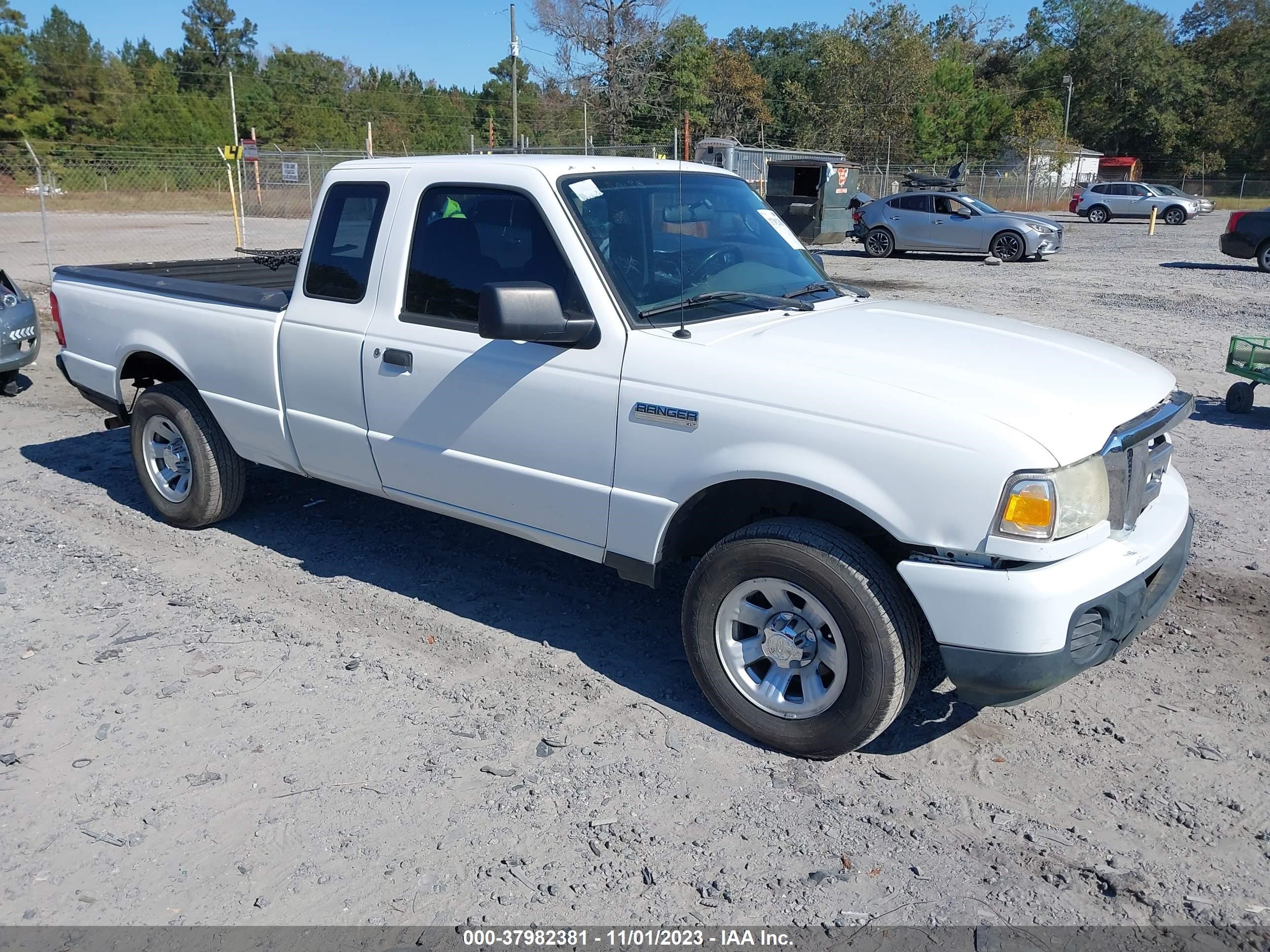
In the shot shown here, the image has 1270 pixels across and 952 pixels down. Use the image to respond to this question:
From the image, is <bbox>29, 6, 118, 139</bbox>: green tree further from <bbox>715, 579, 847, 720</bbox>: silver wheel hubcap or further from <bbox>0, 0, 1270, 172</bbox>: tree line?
<bbox>715, 579, 847, 720</bbox>: silver wheel hubcap

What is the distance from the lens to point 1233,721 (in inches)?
155

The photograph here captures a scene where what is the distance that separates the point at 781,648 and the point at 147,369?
4373 mm

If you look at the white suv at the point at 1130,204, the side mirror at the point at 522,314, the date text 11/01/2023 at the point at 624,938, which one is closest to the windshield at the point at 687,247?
the side mirror at the point at 522,314

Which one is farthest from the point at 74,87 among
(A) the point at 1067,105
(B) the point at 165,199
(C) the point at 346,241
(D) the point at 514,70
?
(C) the point at 346,241

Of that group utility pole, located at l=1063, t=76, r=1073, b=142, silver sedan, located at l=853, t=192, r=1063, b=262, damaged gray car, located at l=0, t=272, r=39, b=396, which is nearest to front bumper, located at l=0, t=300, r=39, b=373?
damaged gray car, located at l=0, t=272, r=39, b=396

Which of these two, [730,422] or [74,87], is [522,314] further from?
[74,87]

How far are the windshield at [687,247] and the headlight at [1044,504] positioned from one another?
1.42 metres

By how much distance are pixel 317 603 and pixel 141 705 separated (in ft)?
3.61

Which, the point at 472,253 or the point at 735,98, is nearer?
the point at 472,253

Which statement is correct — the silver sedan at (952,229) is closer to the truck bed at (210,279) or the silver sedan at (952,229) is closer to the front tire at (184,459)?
the truck bed at (210,279)

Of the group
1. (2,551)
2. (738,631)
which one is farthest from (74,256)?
(738,631)

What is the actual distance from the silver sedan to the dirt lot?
19.3 meters

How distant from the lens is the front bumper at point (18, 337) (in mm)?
9539

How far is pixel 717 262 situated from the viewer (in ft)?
14.5
